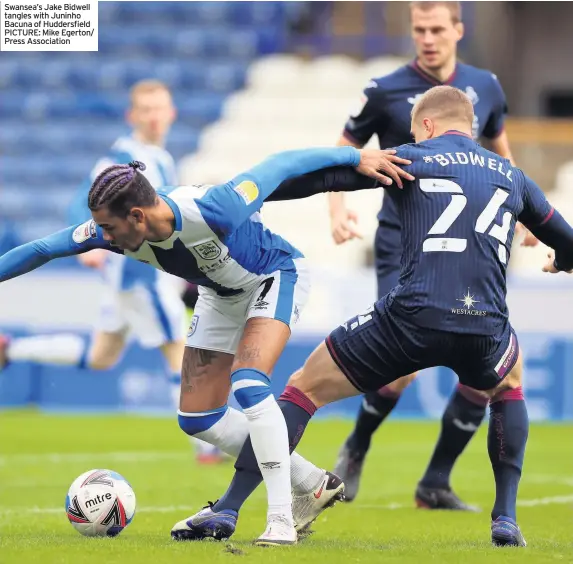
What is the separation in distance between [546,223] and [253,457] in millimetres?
1668

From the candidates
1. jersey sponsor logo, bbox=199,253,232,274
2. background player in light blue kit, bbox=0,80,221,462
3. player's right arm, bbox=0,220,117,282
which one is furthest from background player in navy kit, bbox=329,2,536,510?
background player in light blue kit, bbox=0,80,221,462

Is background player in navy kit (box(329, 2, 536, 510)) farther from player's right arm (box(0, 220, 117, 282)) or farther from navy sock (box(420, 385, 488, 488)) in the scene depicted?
player's right arm (box(0, 220, 117, 282))

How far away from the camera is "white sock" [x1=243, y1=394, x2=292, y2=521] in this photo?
5258 millimetres

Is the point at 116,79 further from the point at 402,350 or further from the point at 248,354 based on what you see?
the point at 402,350

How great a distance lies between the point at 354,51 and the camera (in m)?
19.8

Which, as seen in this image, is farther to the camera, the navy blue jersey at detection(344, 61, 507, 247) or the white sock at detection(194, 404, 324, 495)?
the navy blue jersey at detection(344, 61, 507, 247)

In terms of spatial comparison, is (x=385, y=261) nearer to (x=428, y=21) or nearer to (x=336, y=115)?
(x=428, y=21)

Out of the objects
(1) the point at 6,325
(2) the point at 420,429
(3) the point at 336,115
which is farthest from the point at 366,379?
(3) the point at 336,115

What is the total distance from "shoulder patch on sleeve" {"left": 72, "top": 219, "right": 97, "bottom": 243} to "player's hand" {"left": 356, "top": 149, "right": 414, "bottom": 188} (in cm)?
119

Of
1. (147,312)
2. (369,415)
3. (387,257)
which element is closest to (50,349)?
(147,312)

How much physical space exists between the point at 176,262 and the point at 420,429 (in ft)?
25.3

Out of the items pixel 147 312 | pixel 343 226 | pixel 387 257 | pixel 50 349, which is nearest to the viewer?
pixel 343 226

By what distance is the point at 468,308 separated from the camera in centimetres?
527

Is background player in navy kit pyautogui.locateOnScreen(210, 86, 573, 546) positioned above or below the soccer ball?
above
